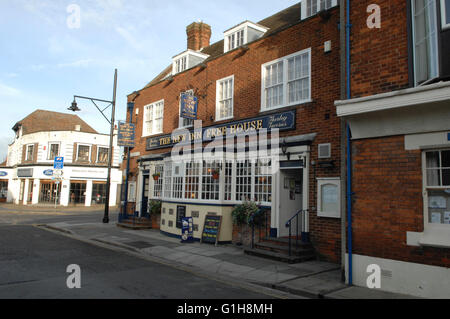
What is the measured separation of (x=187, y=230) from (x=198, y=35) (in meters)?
13.1

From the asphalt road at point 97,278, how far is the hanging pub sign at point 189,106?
642 cm

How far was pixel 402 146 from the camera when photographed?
7059 mm

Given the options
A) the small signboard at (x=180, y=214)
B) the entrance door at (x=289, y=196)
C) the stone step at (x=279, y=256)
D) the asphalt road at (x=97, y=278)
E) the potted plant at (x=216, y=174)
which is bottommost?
the asphalt road at (x=97, y=278)

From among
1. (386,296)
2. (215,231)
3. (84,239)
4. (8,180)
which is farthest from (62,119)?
(386,296)

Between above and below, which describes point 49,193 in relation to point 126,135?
below

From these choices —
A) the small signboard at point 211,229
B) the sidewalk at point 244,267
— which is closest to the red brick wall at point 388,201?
the sidewalk at point 244,267

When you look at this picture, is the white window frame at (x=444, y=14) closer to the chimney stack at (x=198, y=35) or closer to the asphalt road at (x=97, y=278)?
the asphalt road at (x=97, y=278)

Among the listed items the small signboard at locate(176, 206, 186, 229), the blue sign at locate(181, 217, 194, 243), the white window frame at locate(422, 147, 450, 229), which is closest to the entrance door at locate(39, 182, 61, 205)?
the small signboard at locate(176, 206, 186, 229)

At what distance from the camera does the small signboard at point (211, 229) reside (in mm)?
12445

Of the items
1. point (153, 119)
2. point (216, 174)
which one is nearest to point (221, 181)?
point (216, 174)

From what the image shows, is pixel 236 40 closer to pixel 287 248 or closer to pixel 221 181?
pixel 221 181

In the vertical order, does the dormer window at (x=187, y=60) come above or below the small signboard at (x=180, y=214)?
above

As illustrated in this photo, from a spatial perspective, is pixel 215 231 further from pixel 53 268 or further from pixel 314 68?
pixel 314 68

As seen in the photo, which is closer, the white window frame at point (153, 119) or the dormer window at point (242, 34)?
the dormer window at point (242, 34)
